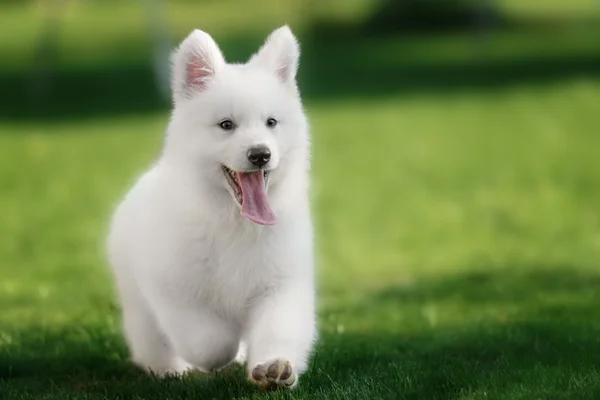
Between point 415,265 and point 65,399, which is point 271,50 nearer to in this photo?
point 65,399

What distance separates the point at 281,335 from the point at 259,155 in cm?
81

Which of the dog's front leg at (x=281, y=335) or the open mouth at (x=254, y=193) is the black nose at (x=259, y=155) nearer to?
the open mouth at (x=254, y=193)

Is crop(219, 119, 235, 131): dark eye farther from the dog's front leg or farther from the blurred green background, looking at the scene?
the blurred green background

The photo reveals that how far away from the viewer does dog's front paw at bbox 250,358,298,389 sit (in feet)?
17.0

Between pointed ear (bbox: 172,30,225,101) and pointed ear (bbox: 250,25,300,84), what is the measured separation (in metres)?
0.20

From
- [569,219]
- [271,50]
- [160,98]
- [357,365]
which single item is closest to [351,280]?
[569,219]

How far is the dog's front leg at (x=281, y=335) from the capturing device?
520cm

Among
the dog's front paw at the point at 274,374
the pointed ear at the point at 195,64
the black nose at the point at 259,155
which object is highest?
the pointed ear at the point at 195,64

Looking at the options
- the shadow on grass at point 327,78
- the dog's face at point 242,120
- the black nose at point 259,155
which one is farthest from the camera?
the shadow on grass at point 327,78

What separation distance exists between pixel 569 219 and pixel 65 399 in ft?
29.9

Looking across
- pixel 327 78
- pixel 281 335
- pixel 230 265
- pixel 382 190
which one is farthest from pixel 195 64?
pixel 327 78

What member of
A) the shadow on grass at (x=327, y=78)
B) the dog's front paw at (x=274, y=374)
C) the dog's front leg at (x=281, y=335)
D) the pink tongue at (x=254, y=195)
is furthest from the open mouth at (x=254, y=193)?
the shadow on grass at (x=327, y=78)

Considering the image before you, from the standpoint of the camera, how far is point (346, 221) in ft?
45.4

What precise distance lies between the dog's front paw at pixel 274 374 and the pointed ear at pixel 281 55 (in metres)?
1.26
